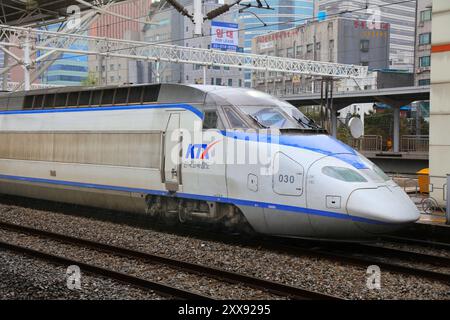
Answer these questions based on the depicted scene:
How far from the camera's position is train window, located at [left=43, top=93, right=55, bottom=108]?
15898 mm

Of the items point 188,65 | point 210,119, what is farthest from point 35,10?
point 188,65

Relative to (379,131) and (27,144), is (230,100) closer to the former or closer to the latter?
(27,144)

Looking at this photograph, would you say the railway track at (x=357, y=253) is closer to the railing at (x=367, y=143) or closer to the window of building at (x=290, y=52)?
the railing at (x=367, y=143)

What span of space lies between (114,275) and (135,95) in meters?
5.73

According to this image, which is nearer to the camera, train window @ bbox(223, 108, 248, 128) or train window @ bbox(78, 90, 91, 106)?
train window @ bbox(223, 108, 248, 128)

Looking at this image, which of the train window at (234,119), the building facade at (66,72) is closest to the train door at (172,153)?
the train window at (234,119)

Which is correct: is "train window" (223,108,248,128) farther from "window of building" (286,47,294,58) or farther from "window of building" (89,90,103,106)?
"window of building" (286,47,294,58)

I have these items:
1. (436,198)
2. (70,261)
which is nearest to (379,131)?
(436,198)

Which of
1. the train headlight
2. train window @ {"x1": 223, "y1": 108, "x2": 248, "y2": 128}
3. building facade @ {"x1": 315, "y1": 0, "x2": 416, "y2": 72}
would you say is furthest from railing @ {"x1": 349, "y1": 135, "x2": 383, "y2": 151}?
building facade @ {"x1": 315, "y1": 0, "x2": 416, "y2": 72}

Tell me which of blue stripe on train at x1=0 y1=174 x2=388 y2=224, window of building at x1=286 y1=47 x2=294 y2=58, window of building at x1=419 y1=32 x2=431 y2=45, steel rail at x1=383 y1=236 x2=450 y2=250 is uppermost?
window of building at x1=286 y1=47 x2=294 y2=58

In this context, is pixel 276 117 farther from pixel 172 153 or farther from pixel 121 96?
pixel 121 96

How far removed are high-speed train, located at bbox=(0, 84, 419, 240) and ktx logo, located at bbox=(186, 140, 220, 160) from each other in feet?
0.10

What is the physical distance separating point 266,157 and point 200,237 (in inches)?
113
